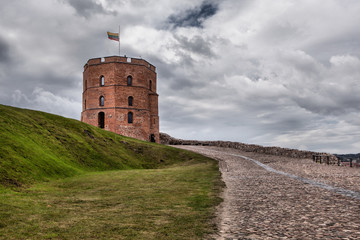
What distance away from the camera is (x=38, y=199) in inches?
352

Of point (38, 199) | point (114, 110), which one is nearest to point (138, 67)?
point (114, 110)

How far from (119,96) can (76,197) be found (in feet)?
123

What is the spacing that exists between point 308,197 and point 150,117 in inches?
A: 1651

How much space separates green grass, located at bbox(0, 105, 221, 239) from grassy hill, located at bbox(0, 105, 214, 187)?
0.07 meters

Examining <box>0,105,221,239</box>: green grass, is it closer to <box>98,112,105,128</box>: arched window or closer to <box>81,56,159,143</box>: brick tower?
<box>81,56,159,143</box>: brick tower

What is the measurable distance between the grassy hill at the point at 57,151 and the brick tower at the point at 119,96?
1555 centimetres

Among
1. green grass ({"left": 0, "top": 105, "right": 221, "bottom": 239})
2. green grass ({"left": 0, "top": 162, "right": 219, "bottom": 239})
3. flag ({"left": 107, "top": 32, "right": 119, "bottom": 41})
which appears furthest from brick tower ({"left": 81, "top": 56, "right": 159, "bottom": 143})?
green grass ({"left": 0, "top": 162, "right": 219, "bottom": 239})

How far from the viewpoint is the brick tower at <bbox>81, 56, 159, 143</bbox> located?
150 ft

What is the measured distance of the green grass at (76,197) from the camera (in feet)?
18.1

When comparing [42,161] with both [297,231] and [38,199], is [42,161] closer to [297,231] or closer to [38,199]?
[38,199]

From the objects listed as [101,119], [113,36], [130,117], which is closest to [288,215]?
[130,117]

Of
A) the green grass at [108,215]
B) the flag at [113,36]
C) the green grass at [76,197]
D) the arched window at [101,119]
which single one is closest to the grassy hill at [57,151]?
the green grass at [76,197]

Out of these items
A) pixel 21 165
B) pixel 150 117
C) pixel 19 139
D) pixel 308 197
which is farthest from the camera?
pixel 150 117

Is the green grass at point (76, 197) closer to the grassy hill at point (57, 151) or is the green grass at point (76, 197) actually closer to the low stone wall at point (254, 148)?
the grassy hill at point (57, 151)
